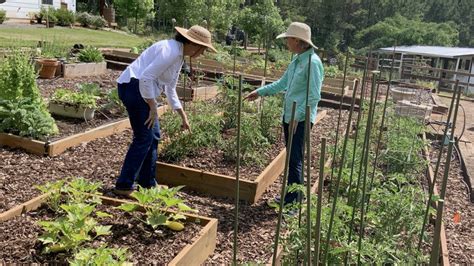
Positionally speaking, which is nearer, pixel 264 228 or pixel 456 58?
pixel 264 228

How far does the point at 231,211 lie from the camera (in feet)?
12.8

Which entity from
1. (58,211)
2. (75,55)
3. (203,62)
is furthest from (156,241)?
(203,62)

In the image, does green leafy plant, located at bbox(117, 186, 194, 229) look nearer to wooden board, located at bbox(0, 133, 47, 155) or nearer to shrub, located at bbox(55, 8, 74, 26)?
wooden board, located at bbox(0, 133, 47, 155)

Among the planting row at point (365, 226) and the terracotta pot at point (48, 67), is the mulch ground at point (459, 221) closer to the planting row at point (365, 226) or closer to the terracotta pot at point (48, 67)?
the planting row at point (365, 226)

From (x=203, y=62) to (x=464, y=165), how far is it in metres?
6.98

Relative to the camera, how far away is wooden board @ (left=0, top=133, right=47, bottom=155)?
4523mm

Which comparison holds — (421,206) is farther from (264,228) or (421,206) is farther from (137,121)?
(137,121)

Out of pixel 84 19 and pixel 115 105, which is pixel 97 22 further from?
pixel 115 105

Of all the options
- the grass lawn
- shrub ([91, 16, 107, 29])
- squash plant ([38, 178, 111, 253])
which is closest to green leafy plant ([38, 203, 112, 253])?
squash plant ([38, 178, 111, 253])

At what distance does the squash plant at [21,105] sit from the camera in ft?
15.3

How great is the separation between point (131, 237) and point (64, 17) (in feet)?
65.7

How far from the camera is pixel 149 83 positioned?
332 cm

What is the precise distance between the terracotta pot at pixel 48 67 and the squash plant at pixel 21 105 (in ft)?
9.96

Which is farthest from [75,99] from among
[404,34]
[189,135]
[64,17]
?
[404,34]
